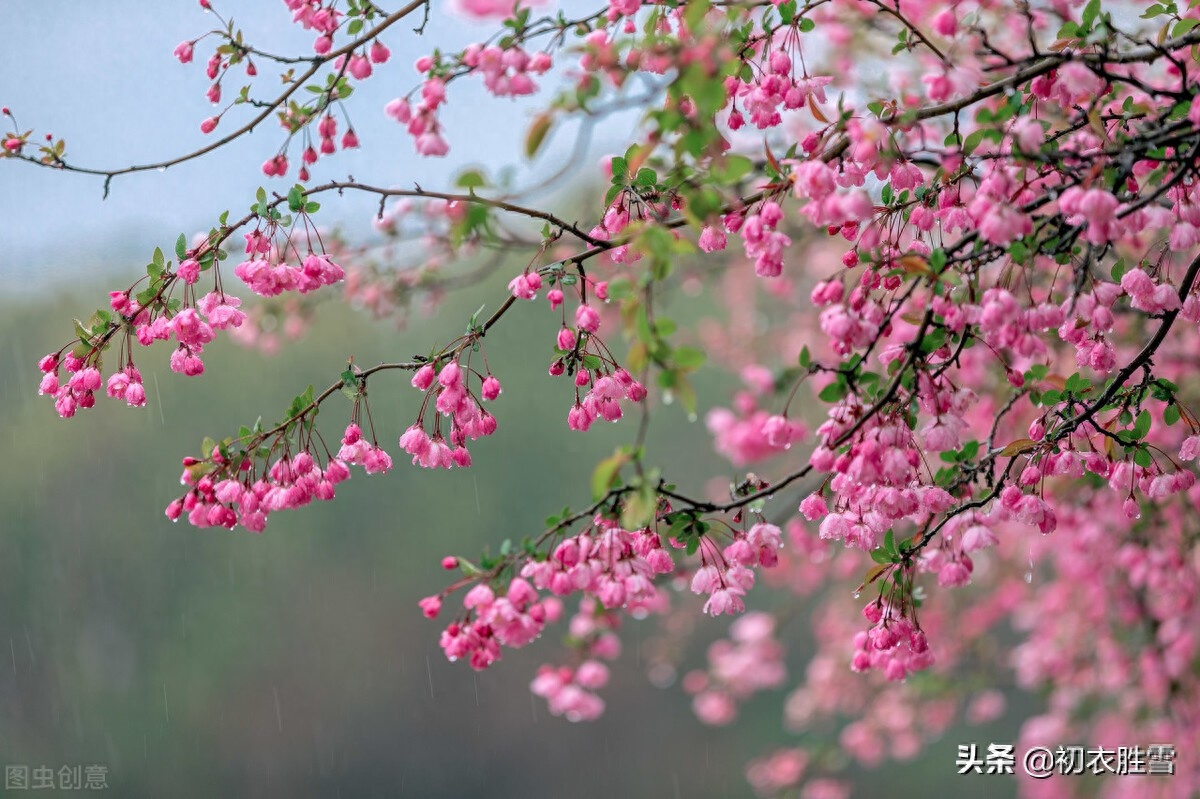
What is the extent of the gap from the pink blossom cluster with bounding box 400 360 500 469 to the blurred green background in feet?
16.2

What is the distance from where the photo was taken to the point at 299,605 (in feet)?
21.7

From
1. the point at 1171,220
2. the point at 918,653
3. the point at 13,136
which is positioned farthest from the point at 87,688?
the point at 1171,220

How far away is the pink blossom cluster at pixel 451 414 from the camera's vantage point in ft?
A: 4.58

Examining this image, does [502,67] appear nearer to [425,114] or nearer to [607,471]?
[425,114]

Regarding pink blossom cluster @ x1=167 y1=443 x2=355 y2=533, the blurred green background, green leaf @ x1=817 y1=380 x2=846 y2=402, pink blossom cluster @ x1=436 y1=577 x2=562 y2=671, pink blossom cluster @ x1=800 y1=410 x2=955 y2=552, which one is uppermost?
the blurred green background

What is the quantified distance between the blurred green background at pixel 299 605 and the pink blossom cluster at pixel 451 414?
4.93 meters

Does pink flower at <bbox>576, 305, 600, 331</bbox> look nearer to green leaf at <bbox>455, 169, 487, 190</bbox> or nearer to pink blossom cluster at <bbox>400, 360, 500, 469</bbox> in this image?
pink blossom cluster at <bbox>400, 360, 500, 469</bbox>

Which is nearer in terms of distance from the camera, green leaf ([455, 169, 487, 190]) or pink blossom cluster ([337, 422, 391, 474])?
green leaf ([455, 169, 487, 190])

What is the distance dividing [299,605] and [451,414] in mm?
5525

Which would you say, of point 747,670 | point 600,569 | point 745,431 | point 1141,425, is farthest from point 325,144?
point 747,670

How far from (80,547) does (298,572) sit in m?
1.23

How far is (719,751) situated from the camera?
23.3ft

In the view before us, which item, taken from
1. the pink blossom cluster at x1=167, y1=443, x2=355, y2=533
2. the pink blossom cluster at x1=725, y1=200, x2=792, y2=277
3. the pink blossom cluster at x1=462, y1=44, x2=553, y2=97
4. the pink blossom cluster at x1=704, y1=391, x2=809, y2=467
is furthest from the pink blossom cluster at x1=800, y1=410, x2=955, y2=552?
the pink blossom cluster at x1=704, y1=391, x2=809, y2=467

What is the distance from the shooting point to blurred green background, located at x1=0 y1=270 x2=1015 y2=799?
6273mm
